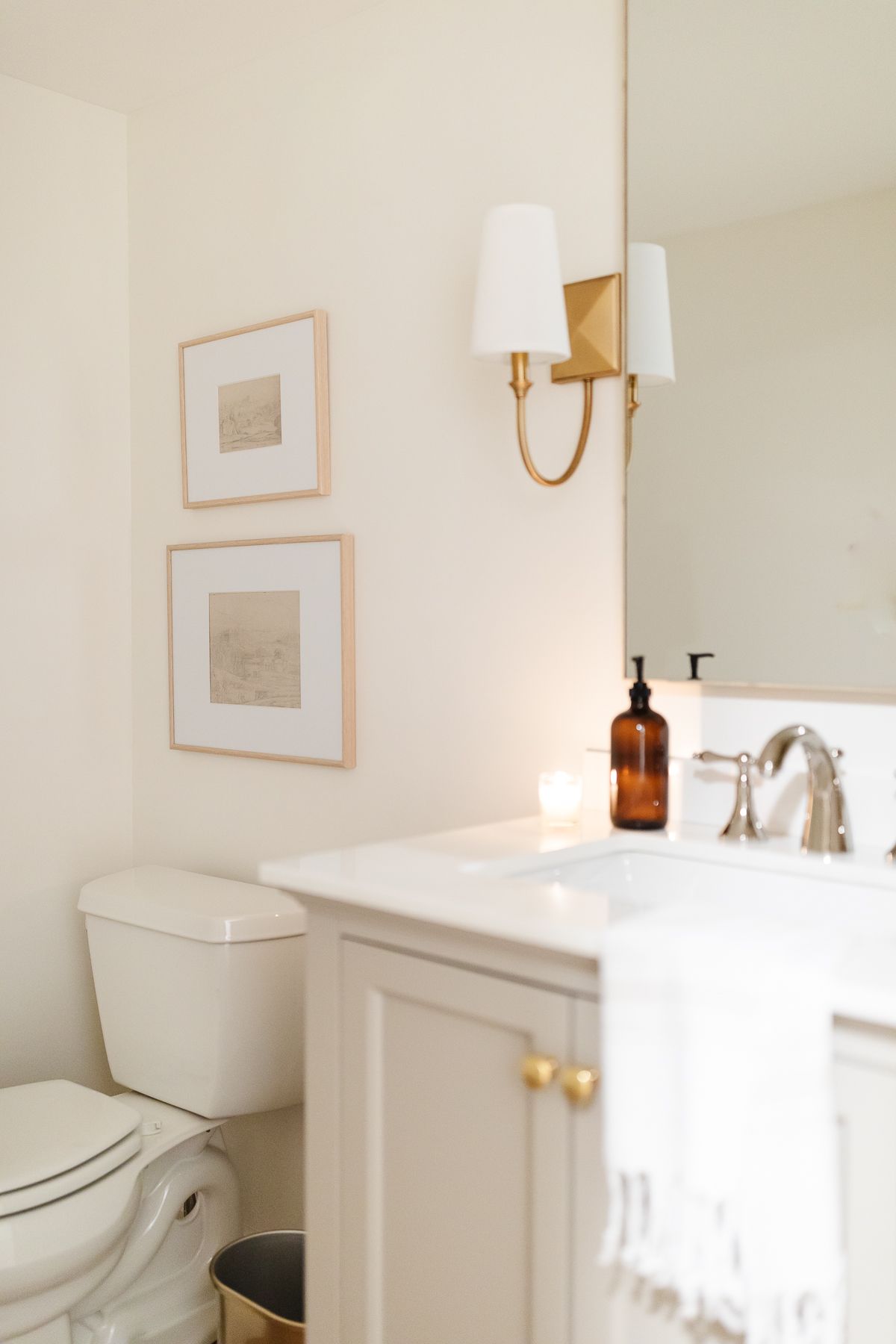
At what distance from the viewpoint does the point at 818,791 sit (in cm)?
134

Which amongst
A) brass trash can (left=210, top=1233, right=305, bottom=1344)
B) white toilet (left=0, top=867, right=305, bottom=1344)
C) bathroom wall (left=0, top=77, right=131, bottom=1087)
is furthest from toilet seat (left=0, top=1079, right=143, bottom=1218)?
bathroom wall (left=0, top=77, right=131, bottom=1087)

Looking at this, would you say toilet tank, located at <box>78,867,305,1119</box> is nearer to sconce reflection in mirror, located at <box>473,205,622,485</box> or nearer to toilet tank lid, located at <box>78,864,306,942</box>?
toilet tank lid, located at <box>78,864,306,942</box>

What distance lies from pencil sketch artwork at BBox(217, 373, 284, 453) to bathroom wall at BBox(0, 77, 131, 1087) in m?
0.33

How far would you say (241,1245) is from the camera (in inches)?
74.7

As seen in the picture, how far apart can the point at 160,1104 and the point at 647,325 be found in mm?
1440

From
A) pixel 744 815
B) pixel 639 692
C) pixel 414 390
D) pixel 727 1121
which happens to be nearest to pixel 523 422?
pixel 414 390

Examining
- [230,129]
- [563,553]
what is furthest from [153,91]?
[563,553]

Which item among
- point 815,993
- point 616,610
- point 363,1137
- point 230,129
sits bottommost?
point 363,1137

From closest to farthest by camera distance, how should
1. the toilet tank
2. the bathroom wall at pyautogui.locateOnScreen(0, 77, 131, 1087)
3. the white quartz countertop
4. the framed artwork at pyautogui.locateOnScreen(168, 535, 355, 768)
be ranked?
the white quartz countertop
the toilet tank
the framed artwork at pyautogui.locateOnScreen(168, 535, 355, 768)
the bathroom wall at pyautogui.locateOnScreen(0, 77, 131, 1087)

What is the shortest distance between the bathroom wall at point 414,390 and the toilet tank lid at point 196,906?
0.14m

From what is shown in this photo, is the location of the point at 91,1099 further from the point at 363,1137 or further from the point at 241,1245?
the point at 363,1137

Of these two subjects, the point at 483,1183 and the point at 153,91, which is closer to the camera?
the point at 483,1183

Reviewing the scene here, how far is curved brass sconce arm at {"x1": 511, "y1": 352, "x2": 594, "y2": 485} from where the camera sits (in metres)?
1.58

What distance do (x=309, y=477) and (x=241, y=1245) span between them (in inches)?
48.7
